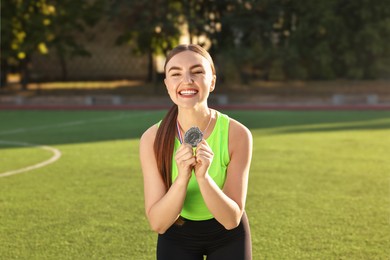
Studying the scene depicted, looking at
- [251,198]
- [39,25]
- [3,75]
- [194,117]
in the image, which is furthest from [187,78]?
[3,75]

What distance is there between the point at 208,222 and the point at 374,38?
2796 cm

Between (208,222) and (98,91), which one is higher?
(208,222)

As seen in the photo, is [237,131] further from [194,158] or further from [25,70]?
[25,70]

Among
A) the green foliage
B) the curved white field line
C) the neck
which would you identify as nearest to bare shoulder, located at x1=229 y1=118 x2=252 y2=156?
the neck

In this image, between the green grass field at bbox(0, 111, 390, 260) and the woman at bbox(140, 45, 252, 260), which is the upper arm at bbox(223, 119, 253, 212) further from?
the green grass field at bbox(0, 111, 390, 260)

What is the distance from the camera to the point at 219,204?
273 cm

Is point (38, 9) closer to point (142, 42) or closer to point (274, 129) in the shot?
point (142, 42)

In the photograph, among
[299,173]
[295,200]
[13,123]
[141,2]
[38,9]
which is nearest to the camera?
[295,200]

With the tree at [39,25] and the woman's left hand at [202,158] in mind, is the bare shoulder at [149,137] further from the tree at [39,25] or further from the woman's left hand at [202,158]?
the tree at [39,25]

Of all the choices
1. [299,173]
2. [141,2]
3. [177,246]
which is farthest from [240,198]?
[141,2]

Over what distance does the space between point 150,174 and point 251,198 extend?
4.32 m

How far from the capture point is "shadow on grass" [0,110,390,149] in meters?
14.0

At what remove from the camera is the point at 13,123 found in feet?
57.7

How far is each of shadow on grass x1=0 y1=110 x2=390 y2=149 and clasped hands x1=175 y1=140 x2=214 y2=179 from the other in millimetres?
10146
